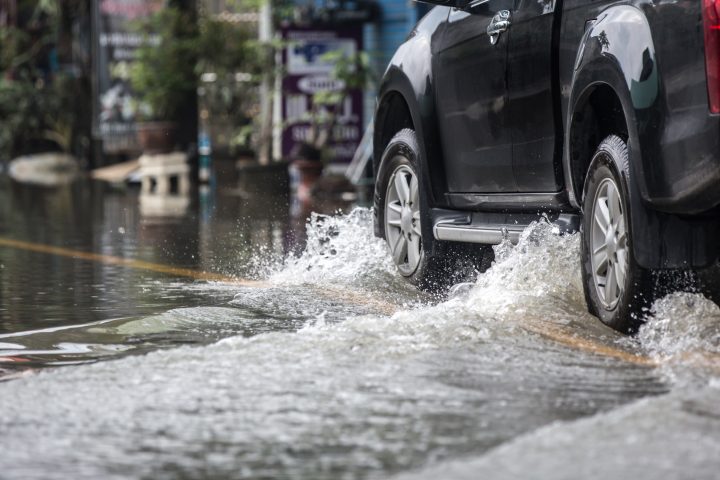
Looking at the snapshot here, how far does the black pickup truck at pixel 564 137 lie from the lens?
5.02 metres

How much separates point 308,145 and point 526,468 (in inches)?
637

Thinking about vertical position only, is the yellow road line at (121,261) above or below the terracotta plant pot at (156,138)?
above

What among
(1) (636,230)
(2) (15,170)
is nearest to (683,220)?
(1) (636,230)

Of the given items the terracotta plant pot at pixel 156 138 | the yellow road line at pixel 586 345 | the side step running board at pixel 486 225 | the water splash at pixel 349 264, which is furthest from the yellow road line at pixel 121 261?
the terracotta plant pot at pixel 156 138

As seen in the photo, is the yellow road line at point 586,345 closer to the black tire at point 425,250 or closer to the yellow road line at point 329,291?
the yellow road line at point 329,291

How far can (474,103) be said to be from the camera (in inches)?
270

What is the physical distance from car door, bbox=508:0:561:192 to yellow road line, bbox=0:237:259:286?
79.3 inches

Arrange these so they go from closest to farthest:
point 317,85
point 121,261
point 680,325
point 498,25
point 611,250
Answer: point 680,325, point 611,250, point 498,25, point 121,261, point 317,85

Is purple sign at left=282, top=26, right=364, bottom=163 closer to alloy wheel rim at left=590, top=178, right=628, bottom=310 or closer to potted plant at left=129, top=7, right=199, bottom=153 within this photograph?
potted plant at left=129, top=7, right=199, bottom=153

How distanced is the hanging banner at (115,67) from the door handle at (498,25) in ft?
60.8

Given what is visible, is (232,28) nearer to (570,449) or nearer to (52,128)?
(52,128)

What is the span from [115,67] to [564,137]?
1972 centimetres

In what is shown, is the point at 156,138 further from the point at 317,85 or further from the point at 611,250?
the point at 611,250

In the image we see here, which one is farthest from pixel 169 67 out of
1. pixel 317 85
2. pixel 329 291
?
pixel 329 291
